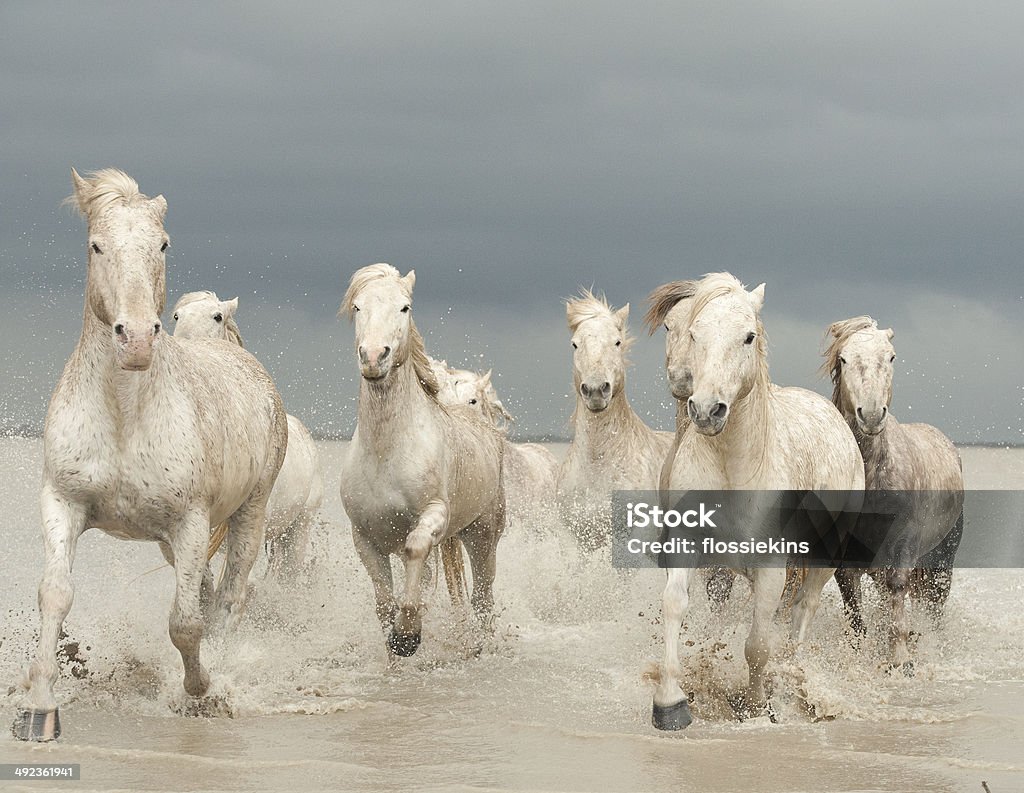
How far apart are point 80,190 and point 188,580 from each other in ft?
5.97

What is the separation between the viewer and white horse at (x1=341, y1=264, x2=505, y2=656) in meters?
7.55

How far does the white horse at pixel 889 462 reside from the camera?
314 inches

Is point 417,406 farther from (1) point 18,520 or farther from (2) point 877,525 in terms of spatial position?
(1) point 18,520

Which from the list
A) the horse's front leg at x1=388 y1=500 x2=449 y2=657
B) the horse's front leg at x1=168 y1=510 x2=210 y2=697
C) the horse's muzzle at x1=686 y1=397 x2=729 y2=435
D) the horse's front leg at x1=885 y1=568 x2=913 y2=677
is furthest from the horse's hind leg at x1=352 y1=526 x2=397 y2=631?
the horse's front leg at x1=885 y1=568 x2=913 y2=677

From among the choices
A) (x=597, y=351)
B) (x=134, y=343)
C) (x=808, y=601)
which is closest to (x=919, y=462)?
(x=808, y=601)

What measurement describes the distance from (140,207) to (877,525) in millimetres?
4720

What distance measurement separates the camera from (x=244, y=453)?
23.4ft

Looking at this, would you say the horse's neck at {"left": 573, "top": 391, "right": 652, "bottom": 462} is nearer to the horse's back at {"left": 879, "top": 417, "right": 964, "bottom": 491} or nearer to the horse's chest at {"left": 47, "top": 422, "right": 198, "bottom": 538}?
the horse's back at {"left": 879, "top": 417, "right": 964, "bottom": 491}

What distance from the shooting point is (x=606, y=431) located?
33.9ft

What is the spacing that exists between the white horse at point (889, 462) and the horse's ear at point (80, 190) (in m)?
4.30

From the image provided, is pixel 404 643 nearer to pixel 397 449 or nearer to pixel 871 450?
pixel 397 449

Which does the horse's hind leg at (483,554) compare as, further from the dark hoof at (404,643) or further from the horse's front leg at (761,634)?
the horse's front leg at (761,634)

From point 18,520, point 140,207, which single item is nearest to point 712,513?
point 140,207

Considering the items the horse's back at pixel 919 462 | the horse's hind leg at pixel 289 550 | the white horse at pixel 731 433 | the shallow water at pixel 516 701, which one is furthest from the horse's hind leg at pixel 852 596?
the horse's hind leg at pixel 289 550
